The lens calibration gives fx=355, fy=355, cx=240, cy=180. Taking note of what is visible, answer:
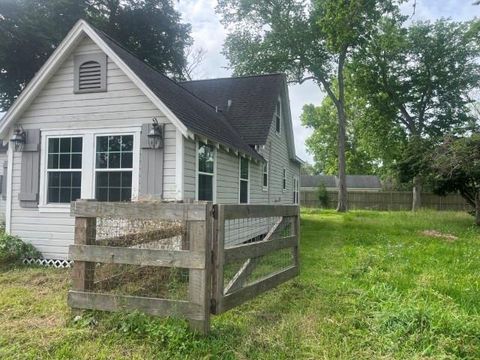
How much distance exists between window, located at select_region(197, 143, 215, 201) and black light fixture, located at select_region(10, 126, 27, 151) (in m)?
3.71

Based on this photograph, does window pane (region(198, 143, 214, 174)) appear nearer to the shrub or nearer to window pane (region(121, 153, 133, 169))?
window pane (region(121, 153, 133, 169))

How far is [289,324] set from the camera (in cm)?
377

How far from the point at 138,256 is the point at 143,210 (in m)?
0.48

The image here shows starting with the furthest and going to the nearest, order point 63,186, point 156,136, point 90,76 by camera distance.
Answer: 1. point 63,186
2. point 90,76
3. point 156,136

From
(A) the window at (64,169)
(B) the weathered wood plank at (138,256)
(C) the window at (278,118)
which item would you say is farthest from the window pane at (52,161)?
(C) the window at (278,118)

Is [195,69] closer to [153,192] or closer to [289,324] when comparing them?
[153,192]

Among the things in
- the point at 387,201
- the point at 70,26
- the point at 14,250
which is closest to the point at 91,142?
the point at 14,250

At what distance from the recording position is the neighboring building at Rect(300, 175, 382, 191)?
4328 centimetres

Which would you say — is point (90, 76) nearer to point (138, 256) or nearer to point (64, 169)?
point (64, 169)

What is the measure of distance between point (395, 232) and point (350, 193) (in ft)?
59.7

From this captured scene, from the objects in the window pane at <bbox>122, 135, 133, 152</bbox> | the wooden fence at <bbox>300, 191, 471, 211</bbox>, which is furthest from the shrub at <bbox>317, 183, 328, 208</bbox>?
the window pane at <bbox>122, 135, 133, 152</bbox>

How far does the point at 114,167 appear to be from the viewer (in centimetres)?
703

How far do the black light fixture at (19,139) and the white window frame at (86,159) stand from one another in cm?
39

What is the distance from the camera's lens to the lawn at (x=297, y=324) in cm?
316
